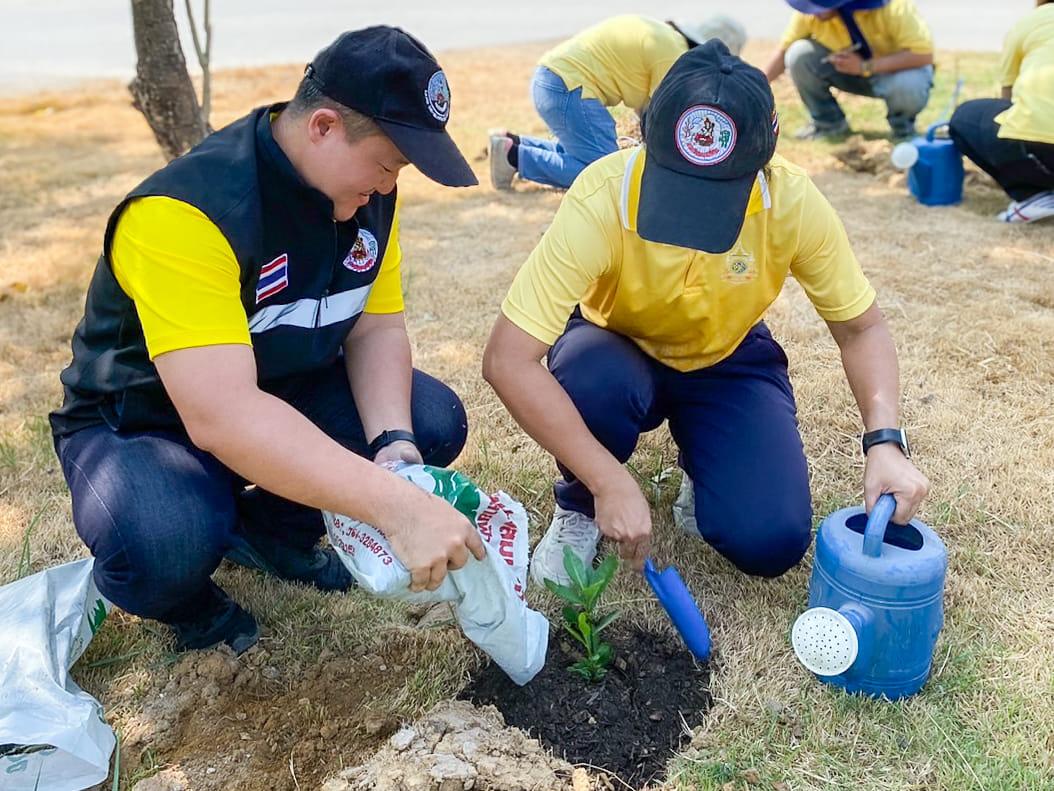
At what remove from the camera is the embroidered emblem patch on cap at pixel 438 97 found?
153 centimetres

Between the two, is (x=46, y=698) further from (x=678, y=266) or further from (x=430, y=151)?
(x=678, y=266)

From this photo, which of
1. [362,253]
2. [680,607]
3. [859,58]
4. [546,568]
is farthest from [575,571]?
[859,58]

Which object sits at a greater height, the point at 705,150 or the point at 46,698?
the point at 705,150

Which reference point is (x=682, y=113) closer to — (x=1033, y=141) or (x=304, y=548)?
(x=304, y=548)

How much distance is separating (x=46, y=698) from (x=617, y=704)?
0.97m

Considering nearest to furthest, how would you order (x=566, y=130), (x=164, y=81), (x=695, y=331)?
1. (x=695, y=331)
2. (x=164, y=81)
3. (x=566, y=130)

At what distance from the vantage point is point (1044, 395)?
2748 millimetres

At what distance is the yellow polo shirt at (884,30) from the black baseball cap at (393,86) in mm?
4906

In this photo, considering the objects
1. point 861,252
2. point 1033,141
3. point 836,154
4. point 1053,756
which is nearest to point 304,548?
point 1053,756

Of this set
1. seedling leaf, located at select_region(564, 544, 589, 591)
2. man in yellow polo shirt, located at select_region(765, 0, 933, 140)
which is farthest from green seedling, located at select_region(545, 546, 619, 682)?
man in yellow polo shirt, located at select_region(765, 0, 933, 140)

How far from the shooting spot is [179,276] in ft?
4.88

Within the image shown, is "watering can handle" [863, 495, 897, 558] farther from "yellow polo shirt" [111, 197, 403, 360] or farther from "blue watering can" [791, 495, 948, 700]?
"yellow polo shirt" [111, 197, 403, 360]

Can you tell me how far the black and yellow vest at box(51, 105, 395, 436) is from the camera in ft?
5.14

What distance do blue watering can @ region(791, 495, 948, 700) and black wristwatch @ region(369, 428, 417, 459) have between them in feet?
2.59
